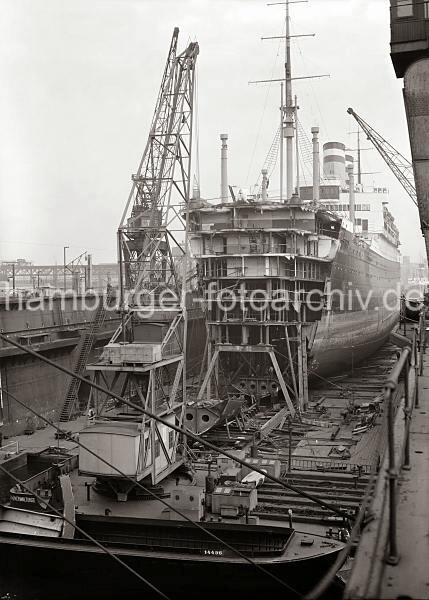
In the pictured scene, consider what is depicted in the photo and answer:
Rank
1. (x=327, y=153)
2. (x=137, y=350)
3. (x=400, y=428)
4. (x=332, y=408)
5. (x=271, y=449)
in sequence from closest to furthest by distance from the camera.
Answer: (x=400, y=428), (x=137, y=350), (x=271, y=449), (x=332, y=408), (x=327, y=153)

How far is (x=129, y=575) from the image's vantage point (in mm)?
12789

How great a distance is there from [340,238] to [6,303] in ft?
51.6

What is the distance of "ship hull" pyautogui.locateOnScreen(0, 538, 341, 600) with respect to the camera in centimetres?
1175

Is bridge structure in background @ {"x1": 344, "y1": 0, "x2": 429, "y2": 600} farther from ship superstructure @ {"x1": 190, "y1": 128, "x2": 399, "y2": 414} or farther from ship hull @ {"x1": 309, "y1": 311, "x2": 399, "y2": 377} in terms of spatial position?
ship hull @ {"x1": 309, "y1": 311, "x2": 399, "y2": 377}

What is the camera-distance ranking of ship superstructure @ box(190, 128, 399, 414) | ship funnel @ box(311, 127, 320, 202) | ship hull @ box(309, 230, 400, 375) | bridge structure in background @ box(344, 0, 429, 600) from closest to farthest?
bridge structure in background @ box(344, 0, 429, 600) → ship superstructure @ box(190, 128, 399, 414) → ship hull @ box(309, 230, 400, 375) → ship funnel @ box(311, 127, 320, 202)

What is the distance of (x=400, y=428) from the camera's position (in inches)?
281

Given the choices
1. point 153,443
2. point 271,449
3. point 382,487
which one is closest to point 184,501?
point 153,443

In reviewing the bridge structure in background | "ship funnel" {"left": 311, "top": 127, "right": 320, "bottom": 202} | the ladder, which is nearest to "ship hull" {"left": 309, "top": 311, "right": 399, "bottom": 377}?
"ship funnel" {"left": 311, "top": 127, "right": 320, "bottom": 202}

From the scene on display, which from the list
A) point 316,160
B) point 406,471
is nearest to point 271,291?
point 316,160

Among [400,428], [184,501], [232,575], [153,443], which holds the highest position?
[400,428]

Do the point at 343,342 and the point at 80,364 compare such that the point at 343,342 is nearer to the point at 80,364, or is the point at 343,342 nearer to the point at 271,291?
the point at 271,291

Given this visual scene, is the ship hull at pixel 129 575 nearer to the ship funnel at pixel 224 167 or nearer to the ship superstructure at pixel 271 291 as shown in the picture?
the ship superstructure at pixel 271 291

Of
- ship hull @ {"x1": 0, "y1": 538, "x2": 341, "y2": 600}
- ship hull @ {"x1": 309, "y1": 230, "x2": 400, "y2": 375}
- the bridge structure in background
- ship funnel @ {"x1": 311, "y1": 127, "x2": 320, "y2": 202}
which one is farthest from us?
ship funnel @ {"x1": 311, "y1": 127, "x2": 320, "y2": 202}

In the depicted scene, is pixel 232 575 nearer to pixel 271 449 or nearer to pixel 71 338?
pixel 271 449
